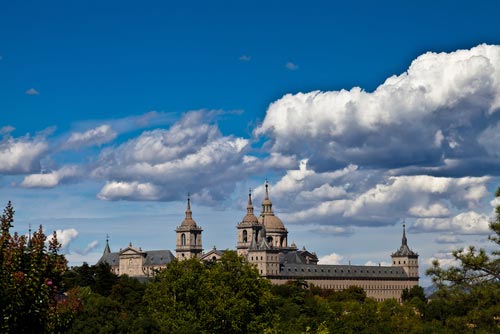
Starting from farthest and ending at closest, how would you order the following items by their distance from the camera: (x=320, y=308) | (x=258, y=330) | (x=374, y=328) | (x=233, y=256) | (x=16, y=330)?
1. (x=320, y=308)
2. (x=374, y=328)
3. (x=233, y=256)
4. (x=258, y=330)
5. (x=16, y=330)

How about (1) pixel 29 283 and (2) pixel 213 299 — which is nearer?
(1) pixel 29 283

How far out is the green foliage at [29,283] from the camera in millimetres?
20719

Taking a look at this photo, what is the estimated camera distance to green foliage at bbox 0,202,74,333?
20.7 m

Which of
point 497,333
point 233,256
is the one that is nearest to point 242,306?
point 233,256

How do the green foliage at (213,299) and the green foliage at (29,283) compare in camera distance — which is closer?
the green foliage at (29,283)

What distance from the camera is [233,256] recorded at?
6862 cm

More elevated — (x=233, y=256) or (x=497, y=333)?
(x=233, y=256)

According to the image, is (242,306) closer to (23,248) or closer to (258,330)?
(258,330)

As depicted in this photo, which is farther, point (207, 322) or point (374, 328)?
point (374, 328)

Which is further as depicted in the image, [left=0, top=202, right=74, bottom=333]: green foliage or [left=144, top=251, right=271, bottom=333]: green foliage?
[left=144, top=251, right=271, bottom=333]: green foliage

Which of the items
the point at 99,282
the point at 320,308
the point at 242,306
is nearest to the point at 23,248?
the point at 242,306

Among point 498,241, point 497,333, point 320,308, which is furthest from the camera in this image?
point 320,308

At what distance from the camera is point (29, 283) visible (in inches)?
829

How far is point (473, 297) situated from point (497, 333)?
4.14 m
